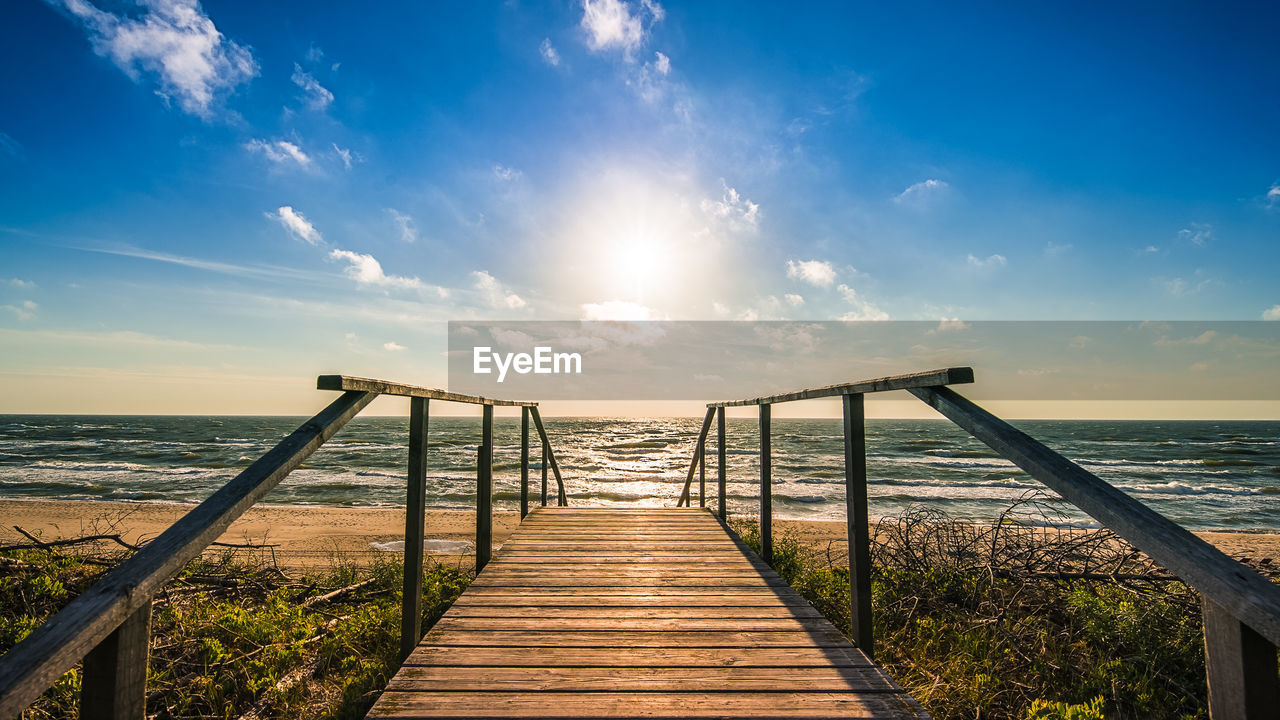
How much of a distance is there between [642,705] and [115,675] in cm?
158

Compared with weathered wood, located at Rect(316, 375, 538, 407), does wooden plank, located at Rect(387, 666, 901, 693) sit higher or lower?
lower

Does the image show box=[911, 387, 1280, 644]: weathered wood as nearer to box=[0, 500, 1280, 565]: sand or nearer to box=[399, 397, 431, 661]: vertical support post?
box=[399, 397, 431, 661]: vertical support post

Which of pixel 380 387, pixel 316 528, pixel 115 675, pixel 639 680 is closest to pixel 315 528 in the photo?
pixel 316 528

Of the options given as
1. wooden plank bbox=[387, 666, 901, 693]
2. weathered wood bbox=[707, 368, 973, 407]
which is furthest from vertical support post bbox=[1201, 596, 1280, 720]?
wooden plank bbox=[387, 666, 901, 693]

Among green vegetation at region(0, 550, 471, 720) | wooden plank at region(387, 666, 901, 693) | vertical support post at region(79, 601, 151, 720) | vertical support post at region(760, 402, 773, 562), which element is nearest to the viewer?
vertical support post at region(79, 601, 151, 720)

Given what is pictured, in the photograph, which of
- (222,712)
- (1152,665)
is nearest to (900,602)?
(1152,665)

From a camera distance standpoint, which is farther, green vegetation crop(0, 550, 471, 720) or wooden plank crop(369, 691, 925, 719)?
green vegetation crop(0, 550, 471, 720)

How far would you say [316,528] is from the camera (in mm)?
11227

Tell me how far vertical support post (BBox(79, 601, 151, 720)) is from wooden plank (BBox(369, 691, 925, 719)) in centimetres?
97

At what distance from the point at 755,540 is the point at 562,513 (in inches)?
82.1

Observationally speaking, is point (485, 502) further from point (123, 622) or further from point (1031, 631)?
point (1031, 631)

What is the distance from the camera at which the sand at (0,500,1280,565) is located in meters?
9.26

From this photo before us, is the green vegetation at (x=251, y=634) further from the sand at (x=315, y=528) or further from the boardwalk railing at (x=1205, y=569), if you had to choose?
the sand at (x=315, y=528)

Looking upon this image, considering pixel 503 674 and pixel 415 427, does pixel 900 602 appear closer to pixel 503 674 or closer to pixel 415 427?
pixel 503 674
